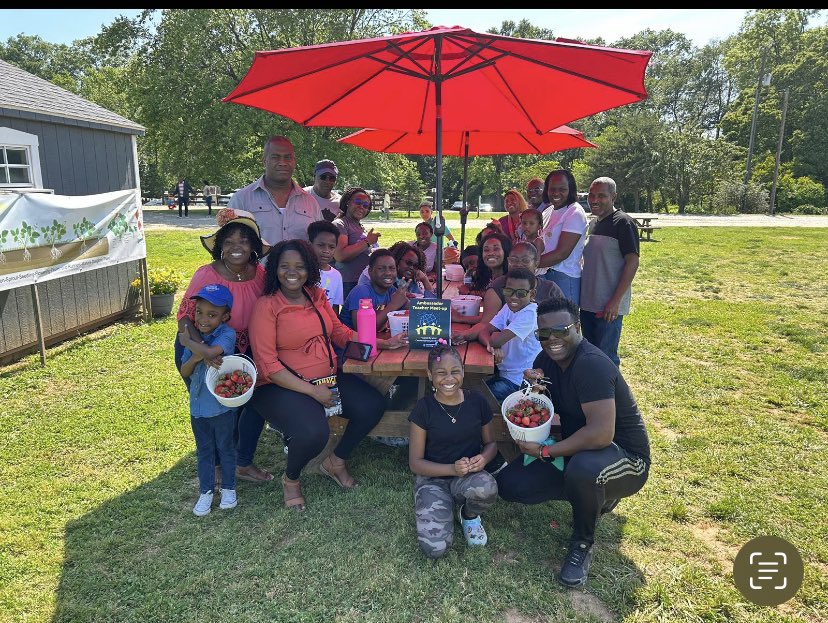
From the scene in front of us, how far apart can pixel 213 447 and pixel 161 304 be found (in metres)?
5.44

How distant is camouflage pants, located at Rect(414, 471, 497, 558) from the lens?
2.91 meters

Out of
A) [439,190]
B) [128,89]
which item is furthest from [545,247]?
[128,89]

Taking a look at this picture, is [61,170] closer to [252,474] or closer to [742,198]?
[252,474]

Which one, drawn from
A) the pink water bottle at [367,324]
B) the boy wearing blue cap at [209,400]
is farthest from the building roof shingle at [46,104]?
the pink water bottle at [367,324]

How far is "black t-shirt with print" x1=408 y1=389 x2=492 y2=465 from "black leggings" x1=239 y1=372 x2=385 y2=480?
1.99 ft

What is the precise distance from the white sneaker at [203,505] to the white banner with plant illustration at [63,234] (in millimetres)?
3753

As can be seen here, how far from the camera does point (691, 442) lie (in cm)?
424

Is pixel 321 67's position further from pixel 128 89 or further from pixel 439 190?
pixel 128 89

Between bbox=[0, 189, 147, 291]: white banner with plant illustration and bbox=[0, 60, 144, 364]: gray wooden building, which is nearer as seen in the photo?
bbox=[0, 189, 147, 291]: white banner with plant illustration

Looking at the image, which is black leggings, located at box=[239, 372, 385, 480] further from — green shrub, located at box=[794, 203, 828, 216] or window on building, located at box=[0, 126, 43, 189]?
green shrub, located at box=[794, 203, 828, 216]

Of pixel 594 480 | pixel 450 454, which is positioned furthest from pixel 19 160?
pixel 594 480

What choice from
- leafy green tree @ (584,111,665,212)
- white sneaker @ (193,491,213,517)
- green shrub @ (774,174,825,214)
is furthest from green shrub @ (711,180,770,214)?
white sneaker @ (193,491,213,517)

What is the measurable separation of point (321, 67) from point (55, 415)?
3.83 meters

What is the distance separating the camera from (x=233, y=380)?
127 inches
